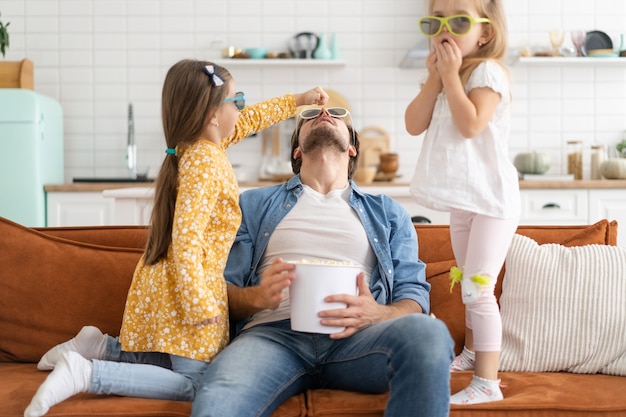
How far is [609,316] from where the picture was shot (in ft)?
7.16

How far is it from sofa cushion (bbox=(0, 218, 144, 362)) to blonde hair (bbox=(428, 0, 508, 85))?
45.3 inches

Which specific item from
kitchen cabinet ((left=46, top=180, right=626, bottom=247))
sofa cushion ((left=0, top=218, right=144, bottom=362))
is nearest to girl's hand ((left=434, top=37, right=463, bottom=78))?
sofa cushion ((left=0, top=218, right=144, bottom=362))

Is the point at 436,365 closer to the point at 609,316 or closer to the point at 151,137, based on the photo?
the point at 609,316

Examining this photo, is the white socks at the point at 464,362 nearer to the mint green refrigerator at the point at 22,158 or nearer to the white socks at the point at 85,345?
the white socks at the point at 85,345

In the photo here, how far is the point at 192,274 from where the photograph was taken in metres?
1.93

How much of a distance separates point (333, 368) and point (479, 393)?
374 mm

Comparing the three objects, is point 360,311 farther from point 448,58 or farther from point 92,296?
point 92,296

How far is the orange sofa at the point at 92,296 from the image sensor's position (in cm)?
199

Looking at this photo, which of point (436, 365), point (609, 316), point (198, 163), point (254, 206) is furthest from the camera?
point (254, 206)

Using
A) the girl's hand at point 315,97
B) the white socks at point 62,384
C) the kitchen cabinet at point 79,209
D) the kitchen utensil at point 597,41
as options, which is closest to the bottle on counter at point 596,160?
the kitchen utensil at point 597,41

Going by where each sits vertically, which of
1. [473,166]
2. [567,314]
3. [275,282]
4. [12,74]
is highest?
[12,74]

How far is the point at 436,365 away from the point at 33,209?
362 centimetres

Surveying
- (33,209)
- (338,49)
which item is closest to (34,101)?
(33,209)

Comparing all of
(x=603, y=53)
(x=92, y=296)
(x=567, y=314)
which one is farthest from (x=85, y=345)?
(x=603, y=53)
